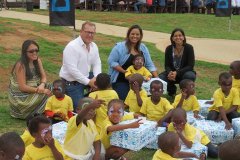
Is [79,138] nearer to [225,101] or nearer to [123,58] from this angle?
[225,101]

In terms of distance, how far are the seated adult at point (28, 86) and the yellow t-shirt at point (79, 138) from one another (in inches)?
84.3

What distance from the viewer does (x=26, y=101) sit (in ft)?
23.8

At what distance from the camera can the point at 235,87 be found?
7.21 m

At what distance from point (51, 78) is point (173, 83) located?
265 centimetres

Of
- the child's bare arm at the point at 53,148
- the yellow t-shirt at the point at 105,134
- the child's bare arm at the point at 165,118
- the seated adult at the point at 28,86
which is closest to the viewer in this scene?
the child's bare arm at the point at 53,148

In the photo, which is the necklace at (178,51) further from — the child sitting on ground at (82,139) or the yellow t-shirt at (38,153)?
the yellow t-shirt at (38,153)

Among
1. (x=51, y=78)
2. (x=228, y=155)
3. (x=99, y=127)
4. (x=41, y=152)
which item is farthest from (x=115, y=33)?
(x=228, y=155)

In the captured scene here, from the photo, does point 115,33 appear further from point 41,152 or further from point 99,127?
point 41,152

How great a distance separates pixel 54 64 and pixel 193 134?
612 centimetres

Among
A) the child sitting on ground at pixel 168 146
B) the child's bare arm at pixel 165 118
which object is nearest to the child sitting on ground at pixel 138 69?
the child's bare arm at pixel 165 118

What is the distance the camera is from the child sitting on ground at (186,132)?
542cm

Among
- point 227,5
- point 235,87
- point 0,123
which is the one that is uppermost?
point 227,5

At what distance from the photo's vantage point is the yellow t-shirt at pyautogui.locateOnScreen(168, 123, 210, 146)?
5603mm

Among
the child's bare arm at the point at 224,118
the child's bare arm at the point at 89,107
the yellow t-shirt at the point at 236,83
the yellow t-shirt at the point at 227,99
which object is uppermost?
the child's bare arm at the point at 89,107
